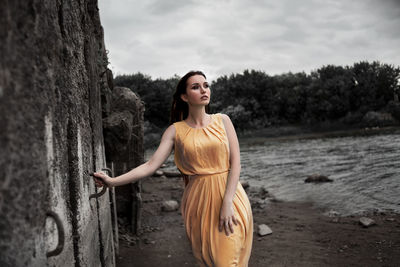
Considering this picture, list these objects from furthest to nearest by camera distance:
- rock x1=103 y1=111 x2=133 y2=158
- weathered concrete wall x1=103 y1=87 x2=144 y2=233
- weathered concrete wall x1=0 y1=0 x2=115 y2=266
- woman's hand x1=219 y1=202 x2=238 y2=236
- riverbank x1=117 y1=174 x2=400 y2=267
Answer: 1. weathered concrete wall x1=103 y1=87 x2=144 y2=233
2. riverbank x1=117 y1=174 x2=400 y2=267
3. rock x1=103 y1=111 x2=133 y2=158
4. woman's hand x1=219 y1=202 x2=238 y2=236
5. weathered concrete wall x1=0 y1=0 x2=115 y2=266

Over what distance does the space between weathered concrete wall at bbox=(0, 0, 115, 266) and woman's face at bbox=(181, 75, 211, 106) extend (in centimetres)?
92

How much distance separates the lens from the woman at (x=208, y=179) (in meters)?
2.50

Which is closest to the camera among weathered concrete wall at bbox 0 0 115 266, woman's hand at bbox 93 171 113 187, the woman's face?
weathered concrete wall at bbox 0 0 115 266

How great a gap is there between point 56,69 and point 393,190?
8.94m

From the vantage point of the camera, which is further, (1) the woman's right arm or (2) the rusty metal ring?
(1) the woman's right arm

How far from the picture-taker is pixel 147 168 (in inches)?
100.0

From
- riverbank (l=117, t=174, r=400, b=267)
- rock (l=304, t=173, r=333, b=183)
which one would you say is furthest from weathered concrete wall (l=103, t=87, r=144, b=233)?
rock (l=304, t=173, r=333, b=183)

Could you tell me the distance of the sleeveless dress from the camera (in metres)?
2.54

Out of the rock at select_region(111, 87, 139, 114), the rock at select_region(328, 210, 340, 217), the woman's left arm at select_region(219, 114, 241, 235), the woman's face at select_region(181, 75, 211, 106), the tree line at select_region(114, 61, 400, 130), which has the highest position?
the tree line at select_region(114, 61, 400, 130)

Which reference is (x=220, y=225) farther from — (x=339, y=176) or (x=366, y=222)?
(x=339, y=176)

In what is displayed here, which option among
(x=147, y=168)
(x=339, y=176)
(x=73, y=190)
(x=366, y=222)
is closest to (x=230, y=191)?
(x=147, y=168)

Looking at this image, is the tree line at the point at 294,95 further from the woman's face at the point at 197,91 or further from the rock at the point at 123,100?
the woman's face at the point at 197,91

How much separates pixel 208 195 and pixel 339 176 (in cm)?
910

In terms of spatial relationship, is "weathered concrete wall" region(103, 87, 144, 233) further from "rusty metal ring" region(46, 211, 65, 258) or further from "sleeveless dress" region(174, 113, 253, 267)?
"rusty metal ring" region(46, 211, 65, 258)
